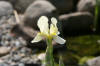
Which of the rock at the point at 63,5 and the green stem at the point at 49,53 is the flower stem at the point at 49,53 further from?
the rock at the point at 63,5

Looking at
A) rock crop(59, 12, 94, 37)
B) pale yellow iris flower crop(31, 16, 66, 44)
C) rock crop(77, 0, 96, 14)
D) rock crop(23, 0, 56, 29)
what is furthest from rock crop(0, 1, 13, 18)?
pale yellow iris flower crop(31, 16, 66, 44)

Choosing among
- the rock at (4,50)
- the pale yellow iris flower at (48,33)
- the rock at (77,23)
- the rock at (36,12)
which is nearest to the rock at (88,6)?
the rock at (77,23)

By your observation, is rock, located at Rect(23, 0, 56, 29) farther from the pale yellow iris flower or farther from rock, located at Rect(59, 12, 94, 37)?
the pale yellow iris flower

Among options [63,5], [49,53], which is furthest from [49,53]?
[63,5]

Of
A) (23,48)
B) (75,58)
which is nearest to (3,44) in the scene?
(23,48)

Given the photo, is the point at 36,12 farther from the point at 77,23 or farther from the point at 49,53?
the point at 49,53

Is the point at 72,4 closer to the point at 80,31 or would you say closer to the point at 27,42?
the point at 80,31
